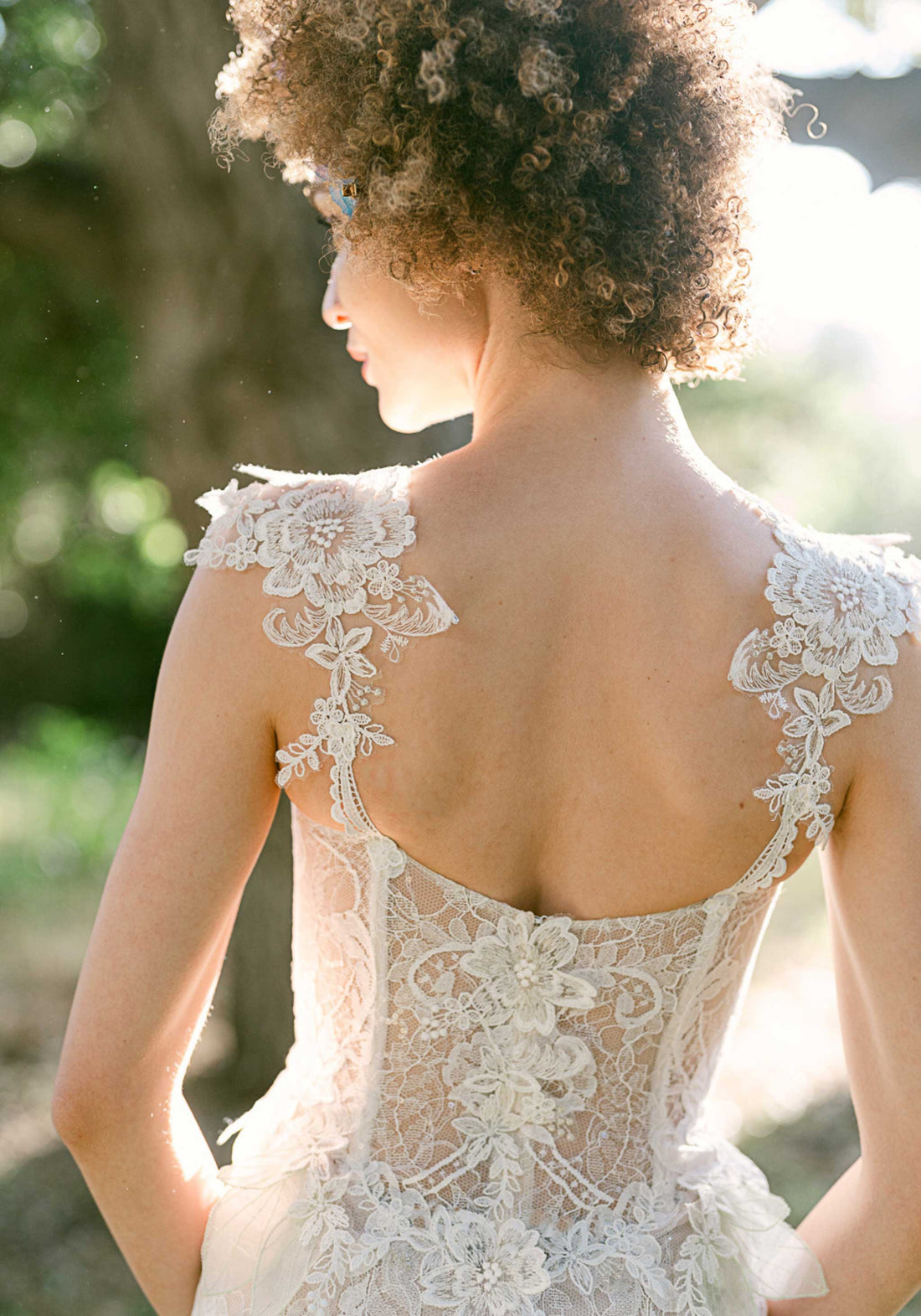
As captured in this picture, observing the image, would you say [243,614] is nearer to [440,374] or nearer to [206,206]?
[440,374]

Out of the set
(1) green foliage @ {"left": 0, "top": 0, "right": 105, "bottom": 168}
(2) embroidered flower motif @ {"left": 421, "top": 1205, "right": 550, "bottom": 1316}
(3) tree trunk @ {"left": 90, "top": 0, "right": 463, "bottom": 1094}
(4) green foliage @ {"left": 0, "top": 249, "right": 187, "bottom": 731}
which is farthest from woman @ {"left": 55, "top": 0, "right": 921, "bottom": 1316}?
(4) green foliage @ {"left": 0, "top": 249, "right": 187, "bottom": 731}

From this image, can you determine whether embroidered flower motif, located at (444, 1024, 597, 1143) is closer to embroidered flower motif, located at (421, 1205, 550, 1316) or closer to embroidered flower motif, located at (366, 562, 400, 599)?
embroidered flower motif, located at (421, 1205, 550, 1316)

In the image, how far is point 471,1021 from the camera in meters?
1.09

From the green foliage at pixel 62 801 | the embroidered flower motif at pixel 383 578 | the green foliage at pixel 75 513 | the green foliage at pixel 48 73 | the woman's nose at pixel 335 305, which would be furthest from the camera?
the green foliage at pixel 62 801

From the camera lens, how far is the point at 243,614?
1006 mm

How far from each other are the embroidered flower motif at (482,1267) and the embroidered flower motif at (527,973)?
20cm

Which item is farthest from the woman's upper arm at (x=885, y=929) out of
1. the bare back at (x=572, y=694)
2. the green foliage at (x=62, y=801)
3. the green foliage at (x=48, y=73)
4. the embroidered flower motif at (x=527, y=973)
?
the green foliage at (x=62, y=801)

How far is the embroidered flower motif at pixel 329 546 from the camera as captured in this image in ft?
3.27

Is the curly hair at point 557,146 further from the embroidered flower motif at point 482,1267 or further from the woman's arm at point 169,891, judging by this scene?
the embroidered flower motif at point 482,1267

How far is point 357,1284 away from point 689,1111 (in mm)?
386

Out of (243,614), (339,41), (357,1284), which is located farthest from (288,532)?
(357,1284)

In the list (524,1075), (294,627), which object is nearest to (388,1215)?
(524,1075)

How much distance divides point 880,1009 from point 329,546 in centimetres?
75

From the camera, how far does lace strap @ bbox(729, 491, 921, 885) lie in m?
Result: 1.03
